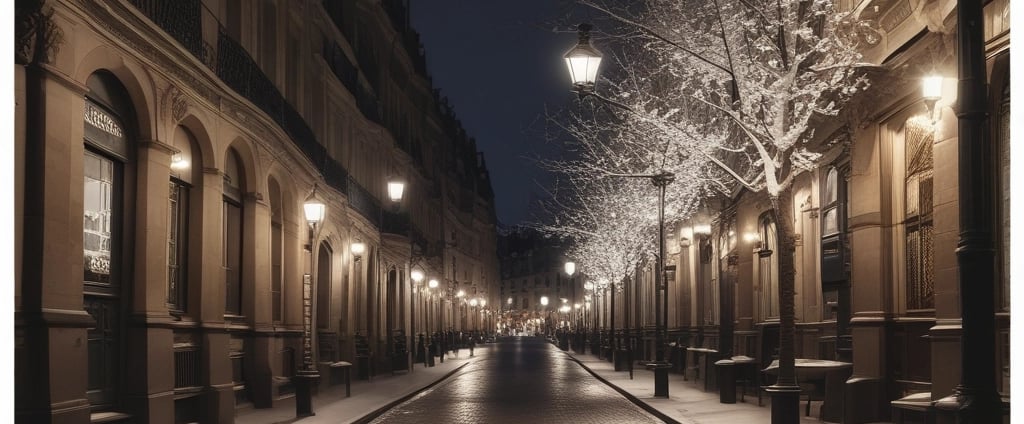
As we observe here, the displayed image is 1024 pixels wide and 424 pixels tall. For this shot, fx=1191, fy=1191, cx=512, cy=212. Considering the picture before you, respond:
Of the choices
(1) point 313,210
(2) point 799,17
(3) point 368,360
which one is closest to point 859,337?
(2) point 799,17

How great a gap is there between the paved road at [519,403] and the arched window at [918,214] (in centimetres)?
575

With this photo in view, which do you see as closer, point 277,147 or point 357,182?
point 277,147

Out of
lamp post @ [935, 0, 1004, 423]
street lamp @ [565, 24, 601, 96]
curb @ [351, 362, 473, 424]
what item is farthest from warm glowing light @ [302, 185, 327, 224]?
lamp post @ [935, 0, 1004, 423]

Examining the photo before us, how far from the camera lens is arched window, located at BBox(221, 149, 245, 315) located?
70.0 feet

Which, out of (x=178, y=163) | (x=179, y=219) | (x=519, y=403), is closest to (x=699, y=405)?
(x=519, y=403)

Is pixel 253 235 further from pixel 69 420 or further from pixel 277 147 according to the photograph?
pixel 69 420

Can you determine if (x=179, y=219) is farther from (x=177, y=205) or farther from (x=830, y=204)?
(x=830, y=204)

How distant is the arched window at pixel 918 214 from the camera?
50.7ft

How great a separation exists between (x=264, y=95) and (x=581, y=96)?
8.68 m

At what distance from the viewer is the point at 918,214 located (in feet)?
52.1

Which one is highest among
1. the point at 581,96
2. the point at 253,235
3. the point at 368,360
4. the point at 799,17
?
the point at 799,17

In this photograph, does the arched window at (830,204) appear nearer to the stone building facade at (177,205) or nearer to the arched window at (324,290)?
the stone building facade at (177,205)

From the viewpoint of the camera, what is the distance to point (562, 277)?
18350 cm

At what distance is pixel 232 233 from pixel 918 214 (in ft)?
39.8
